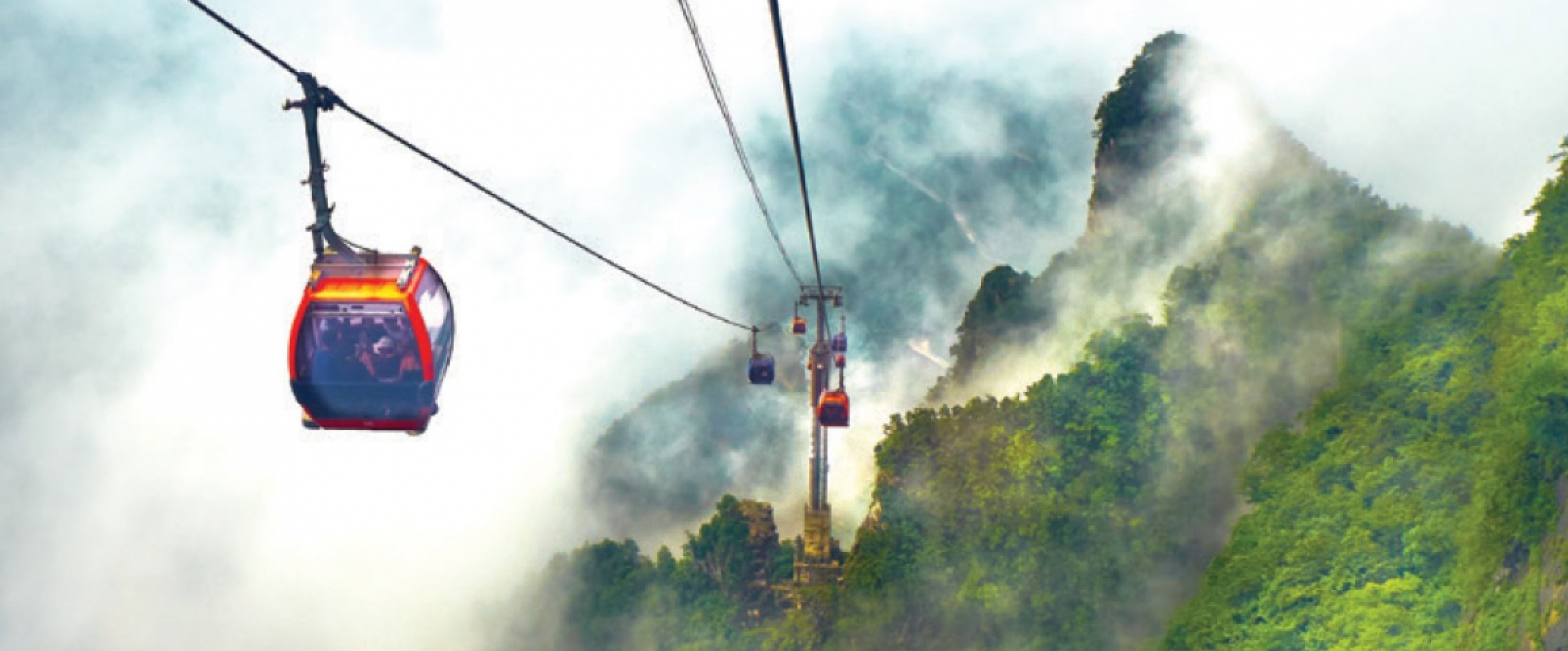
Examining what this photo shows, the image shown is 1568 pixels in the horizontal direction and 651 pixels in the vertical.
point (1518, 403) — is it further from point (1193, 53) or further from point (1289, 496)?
point (1193, 53)

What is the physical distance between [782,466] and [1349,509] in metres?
83.7

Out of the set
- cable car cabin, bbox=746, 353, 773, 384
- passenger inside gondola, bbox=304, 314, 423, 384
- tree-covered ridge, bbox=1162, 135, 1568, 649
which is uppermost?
cable car cabin, bbox=746, 353, 773, 384

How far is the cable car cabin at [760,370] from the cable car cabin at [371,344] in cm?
2582

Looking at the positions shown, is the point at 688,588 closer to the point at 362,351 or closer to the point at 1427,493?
the point at 1427,493

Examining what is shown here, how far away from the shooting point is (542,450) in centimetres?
13525

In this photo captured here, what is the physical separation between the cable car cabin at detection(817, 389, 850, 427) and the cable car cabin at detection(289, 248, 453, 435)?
24.4 m

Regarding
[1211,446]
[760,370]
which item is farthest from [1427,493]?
[760,370]

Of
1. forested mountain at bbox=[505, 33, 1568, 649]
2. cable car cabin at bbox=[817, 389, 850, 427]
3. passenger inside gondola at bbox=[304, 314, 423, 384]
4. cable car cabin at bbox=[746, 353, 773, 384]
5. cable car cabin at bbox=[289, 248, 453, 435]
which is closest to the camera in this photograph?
cable car cabin at bbox=[289, 248, 453, 435]

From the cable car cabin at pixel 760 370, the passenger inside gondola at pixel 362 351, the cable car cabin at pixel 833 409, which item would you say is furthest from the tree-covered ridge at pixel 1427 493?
the passenger inside gondola at pixel 362 351

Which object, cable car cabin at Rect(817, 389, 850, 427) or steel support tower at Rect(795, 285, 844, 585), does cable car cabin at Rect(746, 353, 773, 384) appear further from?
steel support tower at Rect(795, 285, 844, 585)

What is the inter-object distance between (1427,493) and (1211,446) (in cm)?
1484

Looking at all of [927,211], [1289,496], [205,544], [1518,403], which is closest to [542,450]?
[205,544]

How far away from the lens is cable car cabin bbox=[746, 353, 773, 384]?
4312 centimetres

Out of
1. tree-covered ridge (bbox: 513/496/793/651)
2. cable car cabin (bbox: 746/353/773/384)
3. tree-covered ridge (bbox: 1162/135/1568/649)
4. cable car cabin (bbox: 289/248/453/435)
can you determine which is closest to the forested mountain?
tree-covered ridge (bbox: 1162/135/1568/649)
